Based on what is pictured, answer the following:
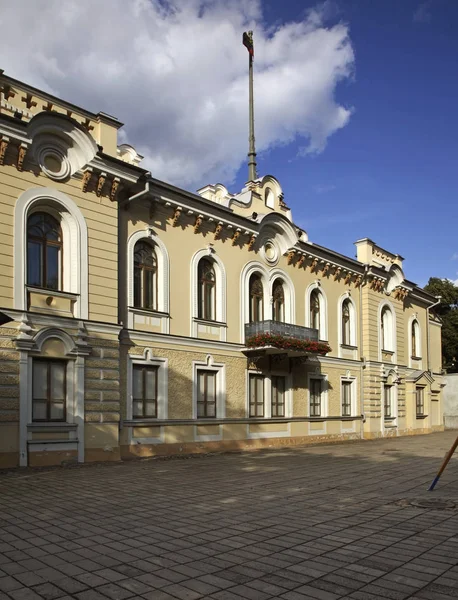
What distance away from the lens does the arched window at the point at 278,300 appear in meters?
22.1

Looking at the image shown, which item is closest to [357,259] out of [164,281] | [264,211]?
[264,211]

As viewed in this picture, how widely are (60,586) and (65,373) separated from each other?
31.5ft

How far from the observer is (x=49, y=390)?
1396 cm

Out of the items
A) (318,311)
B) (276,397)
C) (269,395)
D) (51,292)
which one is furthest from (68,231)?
(318,311)

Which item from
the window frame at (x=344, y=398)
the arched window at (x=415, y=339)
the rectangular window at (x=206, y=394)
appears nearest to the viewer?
the rectangular window at (x=206, y=394)

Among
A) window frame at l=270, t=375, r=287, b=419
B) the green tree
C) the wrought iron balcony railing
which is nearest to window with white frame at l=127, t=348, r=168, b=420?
the wrought iron balcony railing

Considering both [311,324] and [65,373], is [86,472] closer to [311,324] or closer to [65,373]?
[65,373]

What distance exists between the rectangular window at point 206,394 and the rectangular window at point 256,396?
1931 mm

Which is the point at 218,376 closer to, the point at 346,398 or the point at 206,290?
the point at 206,290

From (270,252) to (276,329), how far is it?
3.41m

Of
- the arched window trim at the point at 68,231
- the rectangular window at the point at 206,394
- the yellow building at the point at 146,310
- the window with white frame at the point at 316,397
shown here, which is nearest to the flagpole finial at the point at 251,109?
the yellow building at the point at 146,310

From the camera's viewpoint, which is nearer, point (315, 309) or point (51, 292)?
point (51, 292)

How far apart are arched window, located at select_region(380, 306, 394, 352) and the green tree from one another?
17.1 meters

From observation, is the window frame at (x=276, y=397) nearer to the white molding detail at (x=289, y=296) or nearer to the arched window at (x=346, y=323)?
the white molding detail at (x=289, y=296)
